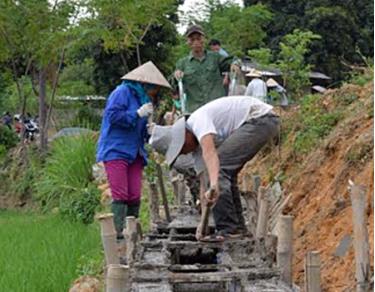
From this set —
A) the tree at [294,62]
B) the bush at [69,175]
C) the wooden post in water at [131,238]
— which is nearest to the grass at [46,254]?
the bush at [69,175]

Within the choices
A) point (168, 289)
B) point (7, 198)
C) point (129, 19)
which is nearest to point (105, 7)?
point (129, 19)

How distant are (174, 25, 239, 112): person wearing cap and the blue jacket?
2.51 ft

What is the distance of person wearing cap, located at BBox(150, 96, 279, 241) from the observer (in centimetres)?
451

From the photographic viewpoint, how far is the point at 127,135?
5570 millimetres

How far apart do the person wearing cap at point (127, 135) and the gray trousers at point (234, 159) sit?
0.80 m

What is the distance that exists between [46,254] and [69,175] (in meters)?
5.15

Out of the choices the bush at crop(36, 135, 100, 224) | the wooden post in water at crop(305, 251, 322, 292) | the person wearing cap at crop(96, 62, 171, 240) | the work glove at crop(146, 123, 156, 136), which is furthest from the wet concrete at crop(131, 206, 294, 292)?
the bush at crop(36, 135, 100, 224)

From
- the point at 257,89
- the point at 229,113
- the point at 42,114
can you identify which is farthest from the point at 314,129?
the point at 42,114

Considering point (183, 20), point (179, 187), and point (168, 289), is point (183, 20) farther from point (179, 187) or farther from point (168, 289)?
point (168, 289)

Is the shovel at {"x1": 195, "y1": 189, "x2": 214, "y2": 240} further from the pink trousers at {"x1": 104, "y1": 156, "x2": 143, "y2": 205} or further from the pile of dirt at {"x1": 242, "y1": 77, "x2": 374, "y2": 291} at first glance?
the pink trousers at {"x1": 104, "y1": 156, "x2": 143, "y2": 205}

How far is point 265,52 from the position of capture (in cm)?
1255

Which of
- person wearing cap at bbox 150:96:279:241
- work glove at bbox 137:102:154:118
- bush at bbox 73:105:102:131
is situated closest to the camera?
person wearing cap at bbox 150:96:279:241

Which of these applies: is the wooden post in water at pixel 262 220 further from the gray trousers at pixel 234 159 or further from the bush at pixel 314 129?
the bush at pixel 314 129

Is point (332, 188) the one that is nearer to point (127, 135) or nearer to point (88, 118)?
point (127, 135)
